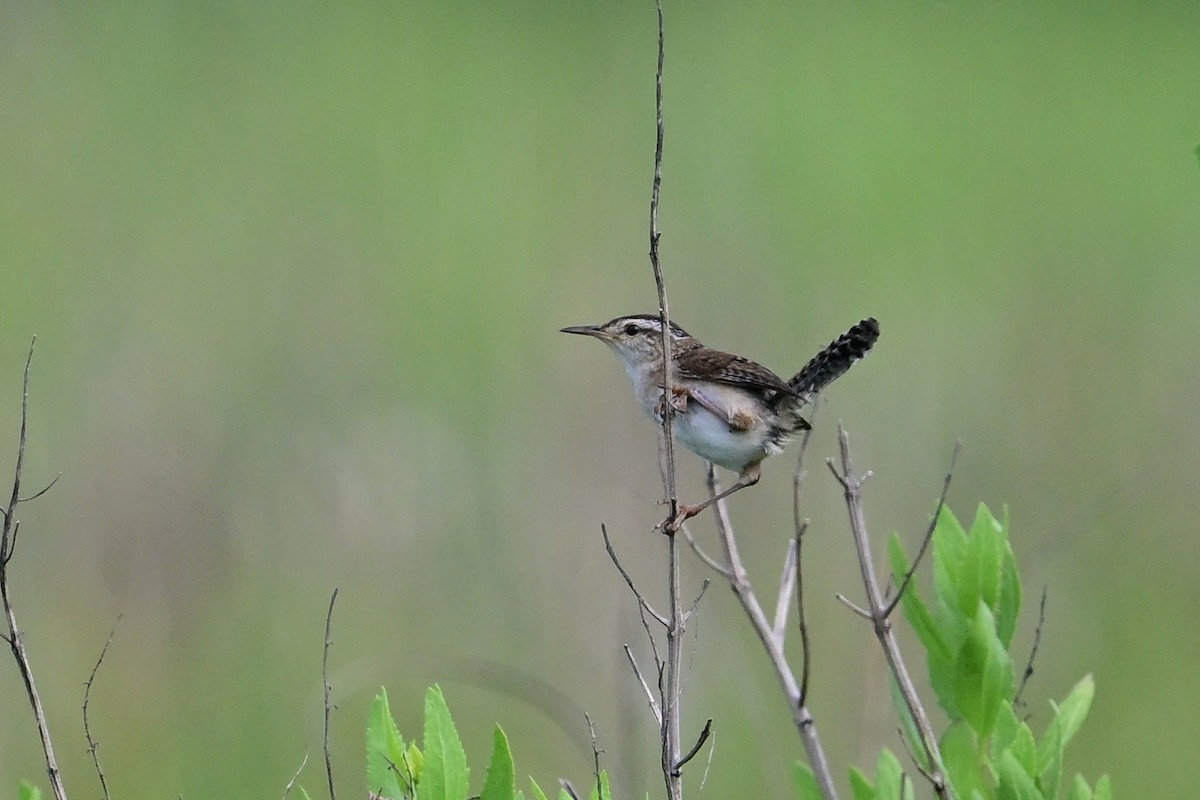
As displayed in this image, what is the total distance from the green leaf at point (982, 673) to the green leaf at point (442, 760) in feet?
3.11

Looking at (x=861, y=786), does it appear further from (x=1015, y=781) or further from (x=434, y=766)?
(x=434, y=766)

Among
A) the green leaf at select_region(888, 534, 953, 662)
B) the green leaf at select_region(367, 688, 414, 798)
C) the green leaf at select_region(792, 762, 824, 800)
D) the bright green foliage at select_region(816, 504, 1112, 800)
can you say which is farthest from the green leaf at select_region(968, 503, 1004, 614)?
the green leaf at select_region(367, 688, 414, 798)

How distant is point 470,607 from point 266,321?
78.3 inches

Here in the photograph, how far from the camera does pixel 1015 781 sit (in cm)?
226

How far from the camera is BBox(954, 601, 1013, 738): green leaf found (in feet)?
7.98

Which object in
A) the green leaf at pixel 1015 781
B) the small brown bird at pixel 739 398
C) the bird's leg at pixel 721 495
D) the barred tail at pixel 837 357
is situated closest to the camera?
the green leaf at pixel 1015 781

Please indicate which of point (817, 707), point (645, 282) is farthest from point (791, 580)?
point (645, 282)

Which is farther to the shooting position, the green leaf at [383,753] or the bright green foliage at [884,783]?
the bright green foliage at [884,783]

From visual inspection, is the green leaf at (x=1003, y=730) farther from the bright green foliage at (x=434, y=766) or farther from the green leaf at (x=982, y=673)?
the bright green foliage at (x=434, y=766)

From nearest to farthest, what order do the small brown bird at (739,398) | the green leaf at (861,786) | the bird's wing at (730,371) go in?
1. the green leaf at (861,786)
2. the small brown bird at (739,398)
3. the bird's wing at (730,371)

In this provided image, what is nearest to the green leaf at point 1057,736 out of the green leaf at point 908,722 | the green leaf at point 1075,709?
the green leaf at point 1075,709

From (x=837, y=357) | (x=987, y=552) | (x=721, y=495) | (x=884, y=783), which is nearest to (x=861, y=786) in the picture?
(x=884, y=783)

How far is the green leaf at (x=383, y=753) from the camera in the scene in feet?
7.55

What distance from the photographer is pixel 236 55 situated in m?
9.85
